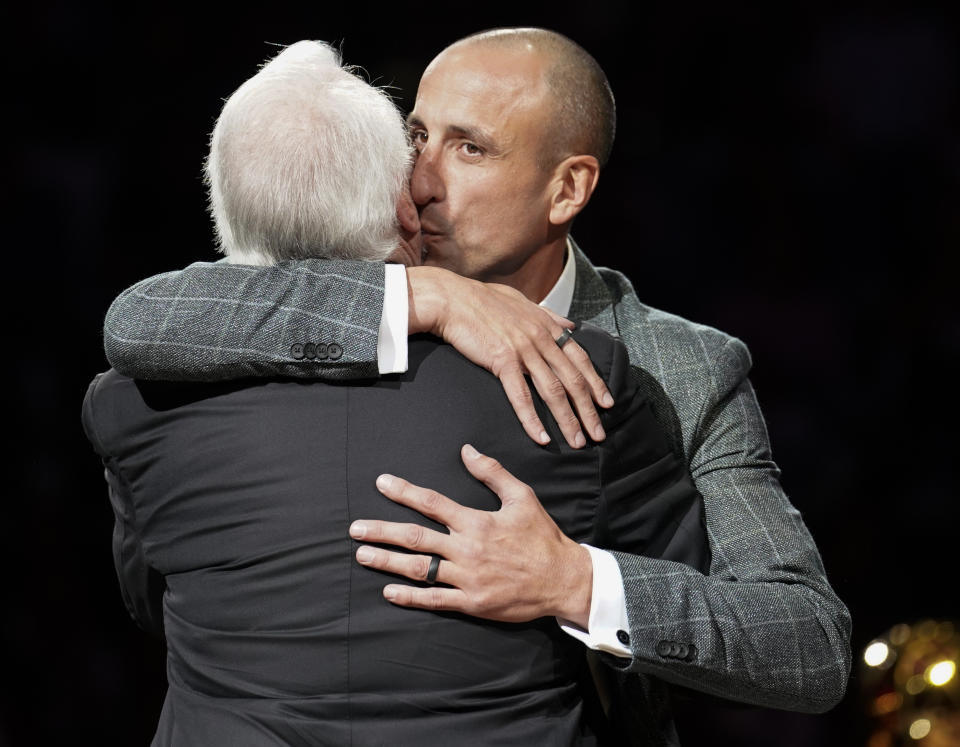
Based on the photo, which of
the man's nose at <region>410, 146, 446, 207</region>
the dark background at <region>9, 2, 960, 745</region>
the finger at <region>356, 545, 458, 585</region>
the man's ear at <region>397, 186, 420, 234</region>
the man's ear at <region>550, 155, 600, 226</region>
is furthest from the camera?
the dark background at <region>9, 2, 960, 745</region>

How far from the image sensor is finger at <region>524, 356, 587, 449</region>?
1.48 m

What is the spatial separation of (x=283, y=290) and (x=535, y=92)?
2.88 ft

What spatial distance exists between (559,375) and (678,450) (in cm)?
49

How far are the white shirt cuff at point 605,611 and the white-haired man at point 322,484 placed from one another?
0.04 meters

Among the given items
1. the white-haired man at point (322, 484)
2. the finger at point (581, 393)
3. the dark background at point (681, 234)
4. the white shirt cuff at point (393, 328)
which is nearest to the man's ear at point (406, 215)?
the white-haired man at point (322, 484)

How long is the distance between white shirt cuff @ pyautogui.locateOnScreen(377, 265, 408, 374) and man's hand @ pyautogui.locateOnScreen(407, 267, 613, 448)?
2cm

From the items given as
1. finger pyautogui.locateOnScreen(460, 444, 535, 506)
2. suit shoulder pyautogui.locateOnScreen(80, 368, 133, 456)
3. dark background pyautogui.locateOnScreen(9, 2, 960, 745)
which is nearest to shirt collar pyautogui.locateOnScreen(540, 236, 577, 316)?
finger pyautogui.locateOnScreen(460, 444, 535, 506)

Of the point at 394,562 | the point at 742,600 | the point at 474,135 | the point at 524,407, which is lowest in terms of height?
the point at 742,600

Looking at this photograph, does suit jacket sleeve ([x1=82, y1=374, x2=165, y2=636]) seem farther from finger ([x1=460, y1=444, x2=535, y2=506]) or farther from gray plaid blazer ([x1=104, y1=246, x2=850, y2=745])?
finger ([x1=460, y1=444, x2=535, y2=506])

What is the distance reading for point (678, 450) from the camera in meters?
1.93

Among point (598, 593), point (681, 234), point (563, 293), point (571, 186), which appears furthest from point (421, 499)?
point (681, 234)

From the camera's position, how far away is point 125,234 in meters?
3.40

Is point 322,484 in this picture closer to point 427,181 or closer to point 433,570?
point 433,570

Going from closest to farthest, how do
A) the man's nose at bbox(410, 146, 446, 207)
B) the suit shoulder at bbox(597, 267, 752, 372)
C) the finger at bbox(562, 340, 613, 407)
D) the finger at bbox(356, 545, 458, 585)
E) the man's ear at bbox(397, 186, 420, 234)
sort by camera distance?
1. the finger at bbox(356, 545, 458, 585)
2. the finger at bbox(562, 340, 613, 407)
3. the man's ear at bbox(397, 186, 420, 234)
4. the suit shoulder at bbox(597, 267, 752, 372)
5. the man's nose at bbox(410, 146, 446, 207)
